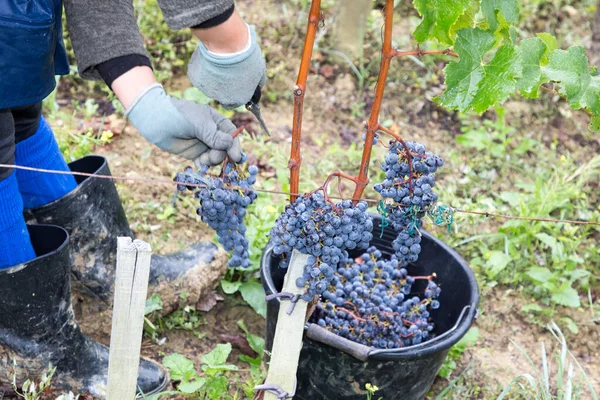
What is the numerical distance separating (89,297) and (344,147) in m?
1.65

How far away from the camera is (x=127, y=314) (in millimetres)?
1479

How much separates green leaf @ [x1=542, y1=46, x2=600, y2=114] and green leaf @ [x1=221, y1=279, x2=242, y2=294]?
1.42 m

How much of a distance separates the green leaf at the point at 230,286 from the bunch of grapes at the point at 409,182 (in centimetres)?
97

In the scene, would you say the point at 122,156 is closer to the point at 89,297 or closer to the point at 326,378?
the point at 89,297

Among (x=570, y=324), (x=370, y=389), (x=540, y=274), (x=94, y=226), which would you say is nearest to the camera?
(x=370, y=389)

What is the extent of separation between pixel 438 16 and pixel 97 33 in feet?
2.87

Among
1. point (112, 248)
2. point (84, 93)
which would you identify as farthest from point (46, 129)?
point (84, 93)

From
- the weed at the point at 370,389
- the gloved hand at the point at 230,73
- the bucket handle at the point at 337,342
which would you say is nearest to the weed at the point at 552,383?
the weed at the point at 370,389

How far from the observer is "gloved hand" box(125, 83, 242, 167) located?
1.69 m

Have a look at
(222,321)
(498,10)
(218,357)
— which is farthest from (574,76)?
(222,321)

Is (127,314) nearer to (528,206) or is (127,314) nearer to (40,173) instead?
(40,173)

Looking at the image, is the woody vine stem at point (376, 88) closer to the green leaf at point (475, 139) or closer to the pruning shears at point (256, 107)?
the pruning shears at point (256, 107)

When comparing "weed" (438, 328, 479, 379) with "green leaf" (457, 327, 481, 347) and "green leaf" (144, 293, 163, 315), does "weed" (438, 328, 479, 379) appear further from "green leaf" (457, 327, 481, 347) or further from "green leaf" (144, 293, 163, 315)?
"green leaf" (144, 293, 163, 315)

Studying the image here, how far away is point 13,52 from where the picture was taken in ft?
5.45
